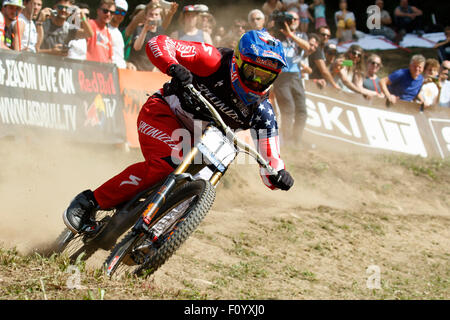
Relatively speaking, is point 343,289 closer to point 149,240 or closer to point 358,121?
point 149,240

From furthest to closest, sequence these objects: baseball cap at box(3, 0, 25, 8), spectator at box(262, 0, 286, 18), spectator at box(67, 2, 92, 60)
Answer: spectator at box(262, 0, 286, 18)
spectator at box(67, 2, 92, 60)
baseball cap at box(3, 0, 25, 8)

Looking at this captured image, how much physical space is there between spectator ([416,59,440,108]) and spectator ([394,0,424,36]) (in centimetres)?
606

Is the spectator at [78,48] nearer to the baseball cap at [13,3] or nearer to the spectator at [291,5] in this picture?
the baseball cap at [13,3]

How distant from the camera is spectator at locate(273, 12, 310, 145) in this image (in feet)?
35.6

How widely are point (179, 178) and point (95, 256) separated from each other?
1379 mm

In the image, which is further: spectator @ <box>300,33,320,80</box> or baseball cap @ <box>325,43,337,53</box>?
baseball cap @ <box>325,43,337,53</box>

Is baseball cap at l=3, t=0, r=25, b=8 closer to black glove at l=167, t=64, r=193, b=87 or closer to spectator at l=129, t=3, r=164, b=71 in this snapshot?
spectator at l=129, t=3, r=164, b=71

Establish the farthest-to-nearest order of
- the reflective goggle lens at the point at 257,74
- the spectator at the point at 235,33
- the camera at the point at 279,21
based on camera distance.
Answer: the spectator at the point at 235,33 → the camera at the point at 279,21 → the reflective goggle lens at the point at 257,74

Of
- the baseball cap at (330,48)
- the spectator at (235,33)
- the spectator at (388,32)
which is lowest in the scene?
the spectator at (388,32)

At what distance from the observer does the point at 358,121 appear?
1225cm

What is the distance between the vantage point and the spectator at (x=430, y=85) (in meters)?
12.9

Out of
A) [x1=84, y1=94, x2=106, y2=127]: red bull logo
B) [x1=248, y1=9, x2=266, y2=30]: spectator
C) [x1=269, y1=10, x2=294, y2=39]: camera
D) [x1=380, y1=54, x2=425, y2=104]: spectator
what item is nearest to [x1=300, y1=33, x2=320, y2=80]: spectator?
A: [x1=269, y1=10, x2=294, y2=39]: camera

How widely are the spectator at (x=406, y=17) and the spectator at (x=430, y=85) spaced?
6.06 m

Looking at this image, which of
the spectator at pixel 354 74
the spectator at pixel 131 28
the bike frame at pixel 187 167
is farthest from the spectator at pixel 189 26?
the bike frame at pixel 187 167
